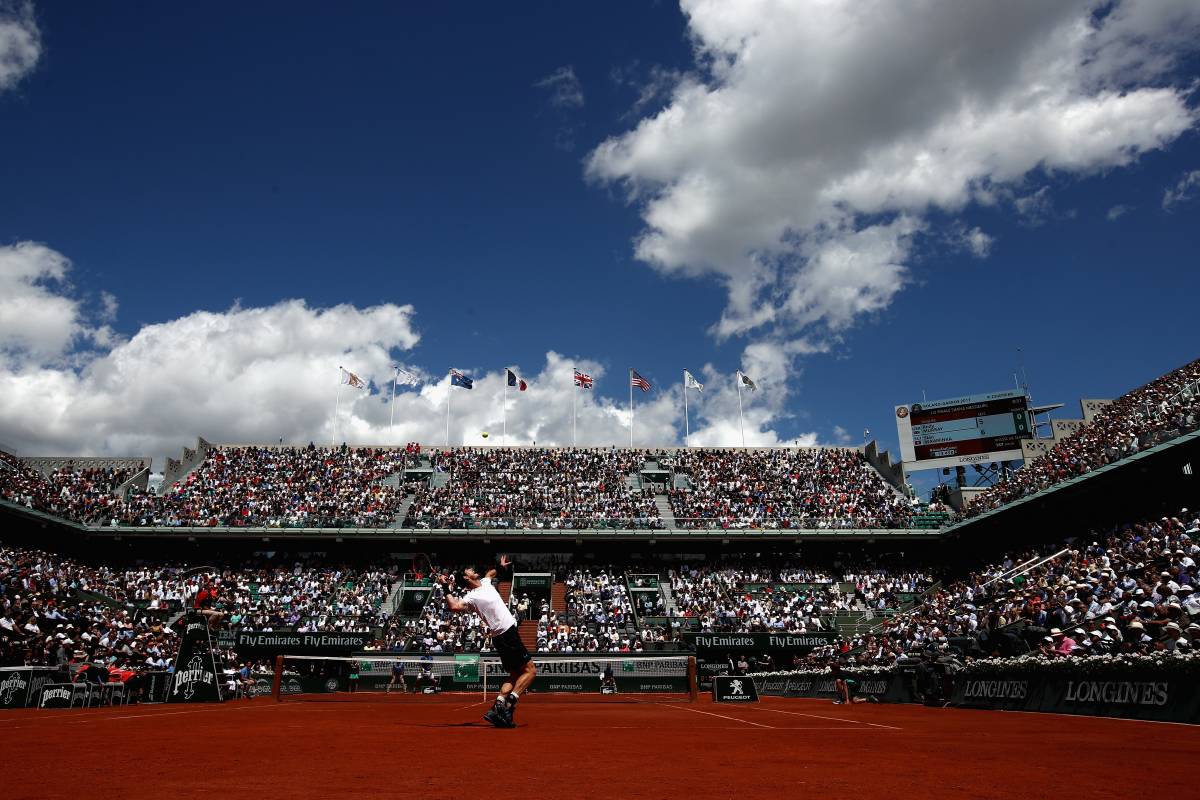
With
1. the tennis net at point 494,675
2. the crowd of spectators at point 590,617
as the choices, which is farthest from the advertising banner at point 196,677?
the crowd of spectators at point 590,617

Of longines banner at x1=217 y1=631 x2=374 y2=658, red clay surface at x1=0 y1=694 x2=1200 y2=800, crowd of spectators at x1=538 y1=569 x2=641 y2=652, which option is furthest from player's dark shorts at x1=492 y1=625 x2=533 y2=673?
longines banner at x1=217 y1=631 x2=374 y2=658

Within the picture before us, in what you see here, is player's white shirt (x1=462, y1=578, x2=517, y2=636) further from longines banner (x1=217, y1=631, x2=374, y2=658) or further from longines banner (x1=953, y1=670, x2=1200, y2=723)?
longines banner (x1=217, y1=631, x2=374, y2=658)

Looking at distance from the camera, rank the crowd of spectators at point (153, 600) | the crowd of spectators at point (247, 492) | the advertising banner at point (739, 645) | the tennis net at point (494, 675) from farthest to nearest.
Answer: the crowd of spectators at point (247, 492), the advertising banner at point (739, 645), the tennis net at point (494, 675), the crowd of spectators at point (153, 600)

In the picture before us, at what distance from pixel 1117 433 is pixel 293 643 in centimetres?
3888

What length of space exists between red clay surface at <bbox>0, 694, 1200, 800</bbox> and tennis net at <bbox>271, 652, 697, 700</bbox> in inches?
909

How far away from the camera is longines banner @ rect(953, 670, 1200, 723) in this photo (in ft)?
37.9

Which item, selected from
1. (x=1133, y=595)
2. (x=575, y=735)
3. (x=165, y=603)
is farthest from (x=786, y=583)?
(x=575, y=735)

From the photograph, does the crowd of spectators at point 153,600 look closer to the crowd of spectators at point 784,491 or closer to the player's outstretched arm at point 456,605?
the crowd of spectators at point 784,491

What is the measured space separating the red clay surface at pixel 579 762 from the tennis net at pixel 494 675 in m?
23.1

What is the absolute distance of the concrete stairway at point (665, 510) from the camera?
149 ft

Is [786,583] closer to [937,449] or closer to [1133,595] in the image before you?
[937,449]

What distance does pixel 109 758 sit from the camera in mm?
6344

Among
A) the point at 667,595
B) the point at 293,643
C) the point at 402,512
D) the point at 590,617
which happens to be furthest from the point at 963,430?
the point at 293,643

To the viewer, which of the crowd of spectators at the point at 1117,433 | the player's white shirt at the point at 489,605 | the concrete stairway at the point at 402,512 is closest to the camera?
the player's white shirt at the point at 489,605
